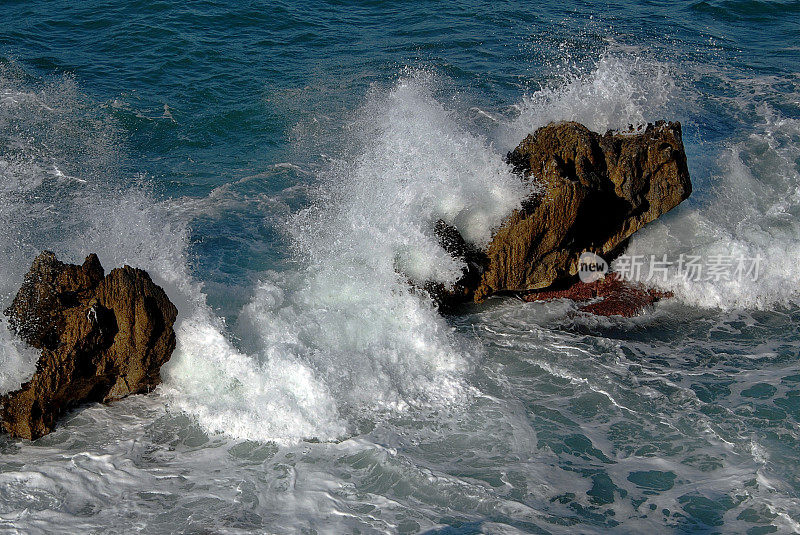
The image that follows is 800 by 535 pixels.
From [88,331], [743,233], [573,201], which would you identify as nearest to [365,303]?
[573,201]

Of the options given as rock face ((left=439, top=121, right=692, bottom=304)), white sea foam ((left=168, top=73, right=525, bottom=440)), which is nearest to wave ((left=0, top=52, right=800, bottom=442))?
white sea foam ((left=168, top=73, right=525, bottom=440))

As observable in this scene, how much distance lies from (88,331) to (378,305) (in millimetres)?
2619

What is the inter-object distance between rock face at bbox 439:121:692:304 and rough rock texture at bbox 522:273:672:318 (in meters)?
0.15

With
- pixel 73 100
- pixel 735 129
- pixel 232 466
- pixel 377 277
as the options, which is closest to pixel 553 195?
pixel 377 277

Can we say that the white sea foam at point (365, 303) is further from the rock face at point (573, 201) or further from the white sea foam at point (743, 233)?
the white sea foam at point (743, 233)

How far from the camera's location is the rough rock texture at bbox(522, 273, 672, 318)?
713 centimetres

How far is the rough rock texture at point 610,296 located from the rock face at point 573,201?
5.9 inches

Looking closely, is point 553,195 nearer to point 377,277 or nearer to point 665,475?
point 377,277

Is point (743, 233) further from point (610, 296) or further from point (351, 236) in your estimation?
point (351, 236)

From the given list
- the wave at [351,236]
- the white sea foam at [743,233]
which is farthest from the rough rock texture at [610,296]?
the wave at [351,236]

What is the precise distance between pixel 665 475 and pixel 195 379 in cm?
384

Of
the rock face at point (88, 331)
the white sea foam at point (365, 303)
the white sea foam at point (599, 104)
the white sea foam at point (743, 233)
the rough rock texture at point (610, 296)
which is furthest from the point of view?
the white sea foam at point (599, 104)

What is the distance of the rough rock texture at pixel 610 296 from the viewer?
23.4 ft

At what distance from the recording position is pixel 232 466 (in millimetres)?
5309
